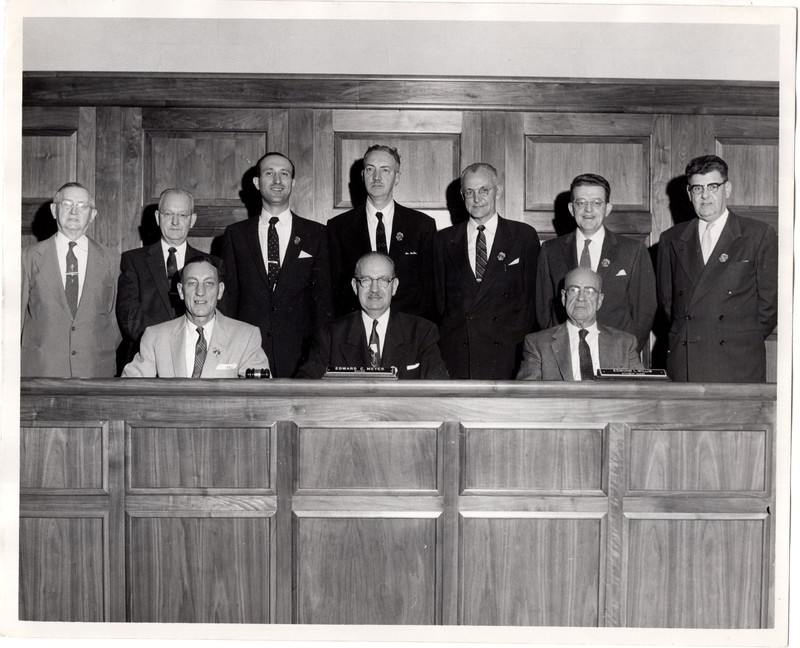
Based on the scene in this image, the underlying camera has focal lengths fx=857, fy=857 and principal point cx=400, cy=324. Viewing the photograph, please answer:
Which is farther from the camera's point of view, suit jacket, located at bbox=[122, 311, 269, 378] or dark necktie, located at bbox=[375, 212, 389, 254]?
dark necktie, located at bbox=[375, 212, 389, 254]

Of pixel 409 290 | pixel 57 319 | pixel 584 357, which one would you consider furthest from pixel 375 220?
pixel 57 319

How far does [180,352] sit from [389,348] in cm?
87

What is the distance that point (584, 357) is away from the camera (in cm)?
362

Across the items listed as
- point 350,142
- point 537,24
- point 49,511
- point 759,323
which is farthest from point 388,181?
point 49,511

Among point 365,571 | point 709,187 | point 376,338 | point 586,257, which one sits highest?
point 709,187

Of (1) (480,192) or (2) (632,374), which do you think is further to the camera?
(1) (480,192)

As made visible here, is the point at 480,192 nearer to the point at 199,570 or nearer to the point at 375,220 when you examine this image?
the point at 375,220

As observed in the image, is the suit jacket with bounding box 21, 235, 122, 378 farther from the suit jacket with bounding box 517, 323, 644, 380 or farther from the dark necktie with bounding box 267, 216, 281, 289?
the suit jacket with bounding box 517, 323, 644, 380

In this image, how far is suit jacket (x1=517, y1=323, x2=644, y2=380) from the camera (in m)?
3.63

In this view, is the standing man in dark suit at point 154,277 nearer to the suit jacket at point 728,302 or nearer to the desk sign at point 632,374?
the desk sign at point 632,374

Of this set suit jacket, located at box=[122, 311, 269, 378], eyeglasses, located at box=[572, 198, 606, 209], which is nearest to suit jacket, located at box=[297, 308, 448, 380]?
suit jacket, located at box=[122, 311, 269, 378]

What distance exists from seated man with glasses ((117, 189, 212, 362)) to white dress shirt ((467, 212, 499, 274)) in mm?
1288

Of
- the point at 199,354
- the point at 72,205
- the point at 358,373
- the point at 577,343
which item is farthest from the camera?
the point at 72,205

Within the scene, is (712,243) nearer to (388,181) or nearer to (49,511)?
(388,181)
